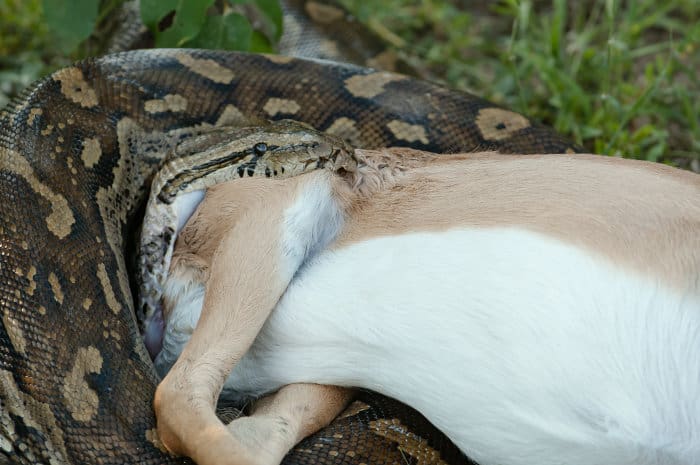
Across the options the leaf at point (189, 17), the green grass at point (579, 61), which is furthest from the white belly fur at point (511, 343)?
the green grass at point (579, 61)

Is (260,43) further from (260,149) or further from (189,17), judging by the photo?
(260,149)

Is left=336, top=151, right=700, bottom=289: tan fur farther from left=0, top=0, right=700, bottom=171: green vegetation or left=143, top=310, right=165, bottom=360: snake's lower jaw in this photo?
left=0, top=0, right=700, bottom=171: green vegetation

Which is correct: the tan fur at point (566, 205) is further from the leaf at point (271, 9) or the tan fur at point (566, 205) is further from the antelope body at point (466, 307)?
the leaf at point (271, 9)

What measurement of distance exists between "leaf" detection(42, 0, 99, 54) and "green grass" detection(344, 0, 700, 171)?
2419mm

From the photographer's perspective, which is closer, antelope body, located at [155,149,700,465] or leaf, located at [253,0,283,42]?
antelope body, located at [155,149,700,465]

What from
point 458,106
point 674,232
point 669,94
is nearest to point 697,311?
point 674,232

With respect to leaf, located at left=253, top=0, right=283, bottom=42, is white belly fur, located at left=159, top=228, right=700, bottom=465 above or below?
below

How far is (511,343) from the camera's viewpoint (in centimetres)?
268

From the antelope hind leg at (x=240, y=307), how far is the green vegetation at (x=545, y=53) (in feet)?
5.07

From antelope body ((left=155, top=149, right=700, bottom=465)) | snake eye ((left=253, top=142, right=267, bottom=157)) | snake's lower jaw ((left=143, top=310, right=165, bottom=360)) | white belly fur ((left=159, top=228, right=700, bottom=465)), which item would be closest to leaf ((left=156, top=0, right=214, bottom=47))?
snake eye ((left=253, top=142, right=267, bottom=157))

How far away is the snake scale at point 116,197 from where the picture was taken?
2986 millimetres

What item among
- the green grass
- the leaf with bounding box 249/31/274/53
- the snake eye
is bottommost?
the green grass

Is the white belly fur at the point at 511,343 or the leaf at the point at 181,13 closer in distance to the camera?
the white belly fur at the point at 511,343

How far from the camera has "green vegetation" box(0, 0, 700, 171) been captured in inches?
199
